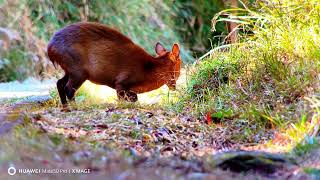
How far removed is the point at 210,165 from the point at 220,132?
1.70 metres

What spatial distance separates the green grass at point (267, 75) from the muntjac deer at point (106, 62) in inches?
14.0

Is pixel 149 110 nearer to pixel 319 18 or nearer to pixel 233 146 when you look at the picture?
pixel 233 146

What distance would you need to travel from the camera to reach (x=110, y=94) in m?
7.84

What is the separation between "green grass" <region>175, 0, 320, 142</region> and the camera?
5.16 m

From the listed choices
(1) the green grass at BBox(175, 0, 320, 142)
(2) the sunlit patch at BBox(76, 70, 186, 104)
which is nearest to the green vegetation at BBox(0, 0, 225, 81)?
(2) the sunlit patch at BBox(76, 70, 186, 104)

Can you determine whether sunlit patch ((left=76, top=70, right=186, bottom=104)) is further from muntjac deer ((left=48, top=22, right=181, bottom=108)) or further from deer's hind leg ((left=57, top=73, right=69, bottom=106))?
deer's hind leg ((left=57, top=73, right=69, bottom=106))

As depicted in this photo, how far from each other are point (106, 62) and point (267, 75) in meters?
1.79

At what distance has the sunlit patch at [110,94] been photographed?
7.24 metres

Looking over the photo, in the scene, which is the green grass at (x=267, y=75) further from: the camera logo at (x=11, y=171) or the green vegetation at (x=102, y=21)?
the green vegetation at (x=102, y=21)

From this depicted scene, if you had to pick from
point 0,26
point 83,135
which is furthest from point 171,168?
point 0,26

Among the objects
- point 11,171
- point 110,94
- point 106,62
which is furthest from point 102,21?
point 11,171

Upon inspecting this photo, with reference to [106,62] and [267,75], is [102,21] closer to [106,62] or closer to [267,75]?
[106,62]

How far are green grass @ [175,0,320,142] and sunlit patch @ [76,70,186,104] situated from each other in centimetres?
36

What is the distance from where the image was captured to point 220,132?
5.32 metres
